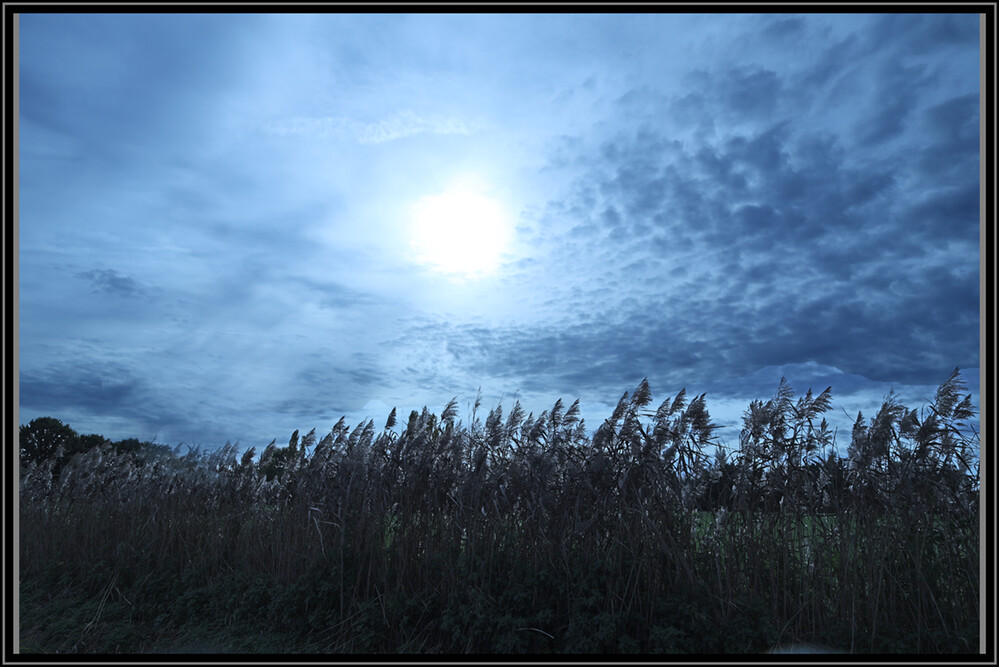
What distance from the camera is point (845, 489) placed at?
14.4 ft

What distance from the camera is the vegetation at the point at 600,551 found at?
157 inches

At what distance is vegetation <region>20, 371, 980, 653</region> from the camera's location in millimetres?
3979

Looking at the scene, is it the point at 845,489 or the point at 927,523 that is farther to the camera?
the point at 845,489

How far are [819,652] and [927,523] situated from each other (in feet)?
3.89

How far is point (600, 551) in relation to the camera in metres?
4.39

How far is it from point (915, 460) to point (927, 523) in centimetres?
45
